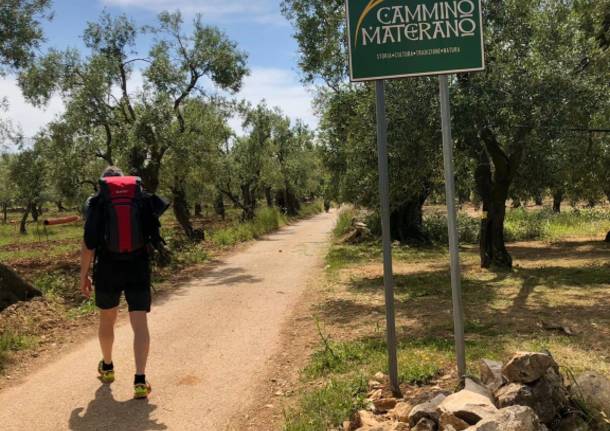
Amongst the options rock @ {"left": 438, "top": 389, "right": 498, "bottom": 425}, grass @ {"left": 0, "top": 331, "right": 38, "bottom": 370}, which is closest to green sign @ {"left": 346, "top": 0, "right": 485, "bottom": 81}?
rock @ {"left": 438, "top": 389, "right": 498, "bottom": 425}

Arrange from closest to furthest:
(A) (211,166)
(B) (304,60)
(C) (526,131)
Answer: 1. (C) (526,131)
2. (B) (304,60)
3. (A) (211,166)

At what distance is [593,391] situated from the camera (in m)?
3.68

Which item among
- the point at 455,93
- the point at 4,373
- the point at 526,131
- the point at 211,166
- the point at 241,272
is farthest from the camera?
the point at 211,166

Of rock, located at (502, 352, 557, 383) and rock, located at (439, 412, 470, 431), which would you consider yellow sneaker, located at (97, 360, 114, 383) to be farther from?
rock, located at (502, 352, 557, 383)

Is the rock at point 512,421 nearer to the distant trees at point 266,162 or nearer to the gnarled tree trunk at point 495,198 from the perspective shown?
the gnarled tree trunk at point 495,198

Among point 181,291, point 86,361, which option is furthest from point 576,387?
point 181,291

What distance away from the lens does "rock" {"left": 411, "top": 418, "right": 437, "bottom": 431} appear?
11.5 ft

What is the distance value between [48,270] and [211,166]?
21.1 ft

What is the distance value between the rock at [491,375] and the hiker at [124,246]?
2.97m

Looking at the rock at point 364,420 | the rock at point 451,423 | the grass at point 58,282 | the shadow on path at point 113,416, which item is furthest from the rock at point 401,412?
the grass at point 58,282

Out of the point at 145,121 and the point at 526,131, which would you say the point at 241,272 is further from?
the point at 526,131

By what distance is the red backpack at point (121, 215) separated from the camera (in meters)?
4.62

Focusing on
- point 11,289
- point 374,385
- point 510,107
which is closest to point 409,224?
point 510,107

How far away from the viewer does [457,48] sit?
164 inches
